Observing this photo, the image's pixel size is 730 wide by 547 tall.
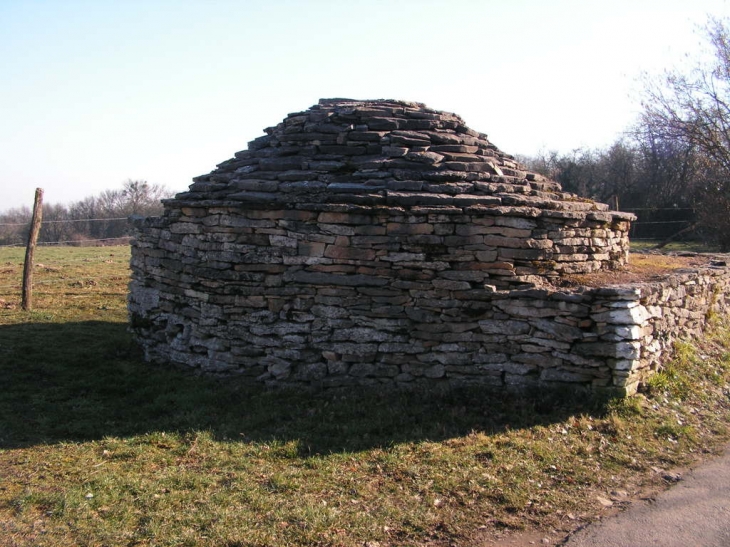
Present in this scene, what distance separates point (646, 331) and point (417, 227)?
2.58m

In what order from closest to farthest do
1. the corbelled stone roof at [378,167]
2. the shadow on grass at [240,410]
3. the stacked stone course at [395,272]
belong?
the shadow on grass at [240,410], the stacked stone course at [395,272], the corbelled stone roof at [378,167]

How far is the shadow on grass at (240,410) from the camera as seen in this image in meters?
5.35

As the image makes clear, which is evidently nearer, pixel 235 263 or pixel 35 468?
pixel 35 468

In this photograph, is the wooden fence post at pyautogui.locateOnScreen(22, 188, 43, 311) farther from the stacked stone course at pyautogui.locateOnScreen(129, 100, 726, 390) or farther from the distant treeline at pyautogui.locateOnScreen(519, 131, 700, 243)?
the distant treeline at pyautogui.locateOnScreen(519, 131, 700, 243)

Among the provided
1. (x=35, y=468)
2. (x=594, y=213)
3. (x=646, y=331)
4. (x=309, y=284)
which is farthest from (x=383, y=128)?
(x=35, y=468)

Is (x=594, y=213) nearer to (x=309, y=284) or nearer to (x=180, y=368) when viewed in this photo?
(x=309, y=284)

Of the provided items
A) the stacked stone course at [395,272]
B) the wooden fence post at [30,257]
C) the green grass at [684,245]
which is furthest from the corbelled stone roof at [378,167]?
the green grass at [684,245]

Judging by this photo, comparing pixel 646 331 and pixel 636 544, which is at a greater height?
→ pixel 646 331

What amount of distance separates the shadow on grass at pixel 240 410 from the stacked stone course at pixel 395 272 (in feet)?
0.89

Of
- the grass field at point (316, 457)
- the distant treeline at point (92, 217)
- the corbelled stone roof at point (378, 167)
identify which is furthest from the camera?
the distant treeline at point (92, 217)

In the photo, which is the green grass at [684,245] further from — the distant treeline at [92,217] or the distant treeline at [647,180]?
the distant treeline at [92,217]

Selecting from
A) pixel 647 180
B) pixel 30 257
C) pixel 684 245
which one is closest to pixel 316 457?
pixel 30 257

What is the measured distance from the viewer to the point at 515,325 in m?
5.98

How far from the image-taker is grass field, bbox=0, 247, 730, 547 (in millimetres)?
3951
